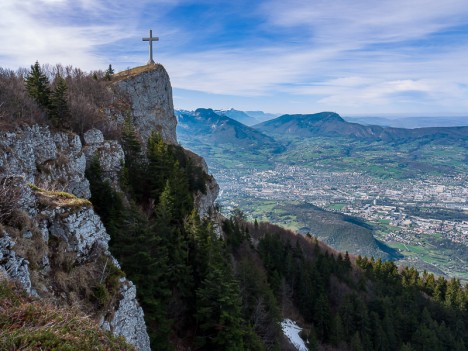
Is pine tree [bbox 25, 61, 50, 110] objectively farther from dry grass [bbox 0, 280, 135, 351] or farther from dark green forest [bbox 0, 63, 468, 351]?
dry grass [bbox 0, 280, 135, 351]

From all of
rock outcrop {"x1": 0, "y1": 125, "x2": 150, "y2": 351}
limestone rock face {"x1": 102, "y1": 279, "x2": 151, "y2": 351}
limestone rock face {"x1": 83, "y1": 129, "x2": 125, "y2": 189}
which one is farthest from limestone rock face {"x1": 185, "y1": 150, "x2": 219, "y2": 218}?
limestone rock face {"x1": 102, "y1": 279, "x2": 151, "y2": 351}

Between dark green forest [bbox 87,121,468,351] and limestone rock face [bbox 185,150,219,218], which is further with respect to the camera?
limestone rock face [bbox 185,150,219,218]

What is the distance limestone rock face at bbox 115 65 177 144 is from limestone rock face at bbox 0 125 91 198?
20.3m

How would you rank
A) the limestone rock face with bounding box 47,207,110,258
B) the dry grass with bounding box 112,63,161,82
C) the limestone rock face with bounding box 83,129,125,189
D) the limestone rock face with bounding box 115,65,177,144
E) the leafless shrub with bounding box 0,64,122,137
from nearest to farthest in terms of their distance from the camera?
1. the limestone rock face with bounding box 47,207,110,258
2. the leafless shrub with bounding box 0,64,122,137
3. the limestone rock face with bounding box 83,129,125,189
4. the limestone rock face with bounding box 115,65,177,144
5. the dry grass with bounding box 112,63,161,82

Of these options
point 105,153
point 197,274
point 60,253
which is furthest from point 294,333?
point 60,253

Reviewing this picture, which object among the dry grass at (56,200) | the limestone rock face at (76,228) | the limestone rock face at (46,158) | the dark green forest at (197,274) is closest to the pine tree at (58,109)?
the dark green forest at (197,274)

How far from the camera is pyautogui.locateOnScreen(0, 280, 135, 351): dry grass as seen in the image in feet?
18.4

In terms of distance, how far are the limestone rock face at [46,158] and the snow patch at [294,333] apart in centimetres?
2418

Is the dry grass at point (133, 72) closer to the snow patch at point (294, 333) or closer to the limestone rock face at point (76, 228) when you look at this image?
the limestone rock face at point (76, 228)

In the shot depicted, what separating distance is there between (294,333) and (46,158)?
31.2 metres

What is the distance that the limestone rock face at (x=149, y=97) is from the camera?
141 ft

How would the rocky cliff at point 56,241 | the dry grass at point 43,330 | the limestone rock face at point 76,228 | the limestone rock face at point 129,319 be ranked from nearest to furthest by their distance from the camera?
the dry grass at point 43,330
the rocky cliff at point 56,241
the limestone rock face at point 76,228
the limestone rock face at point 129,319

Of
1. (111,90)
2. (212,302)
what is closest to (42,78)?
(111,90)

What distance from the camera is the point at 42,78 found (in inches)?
990
